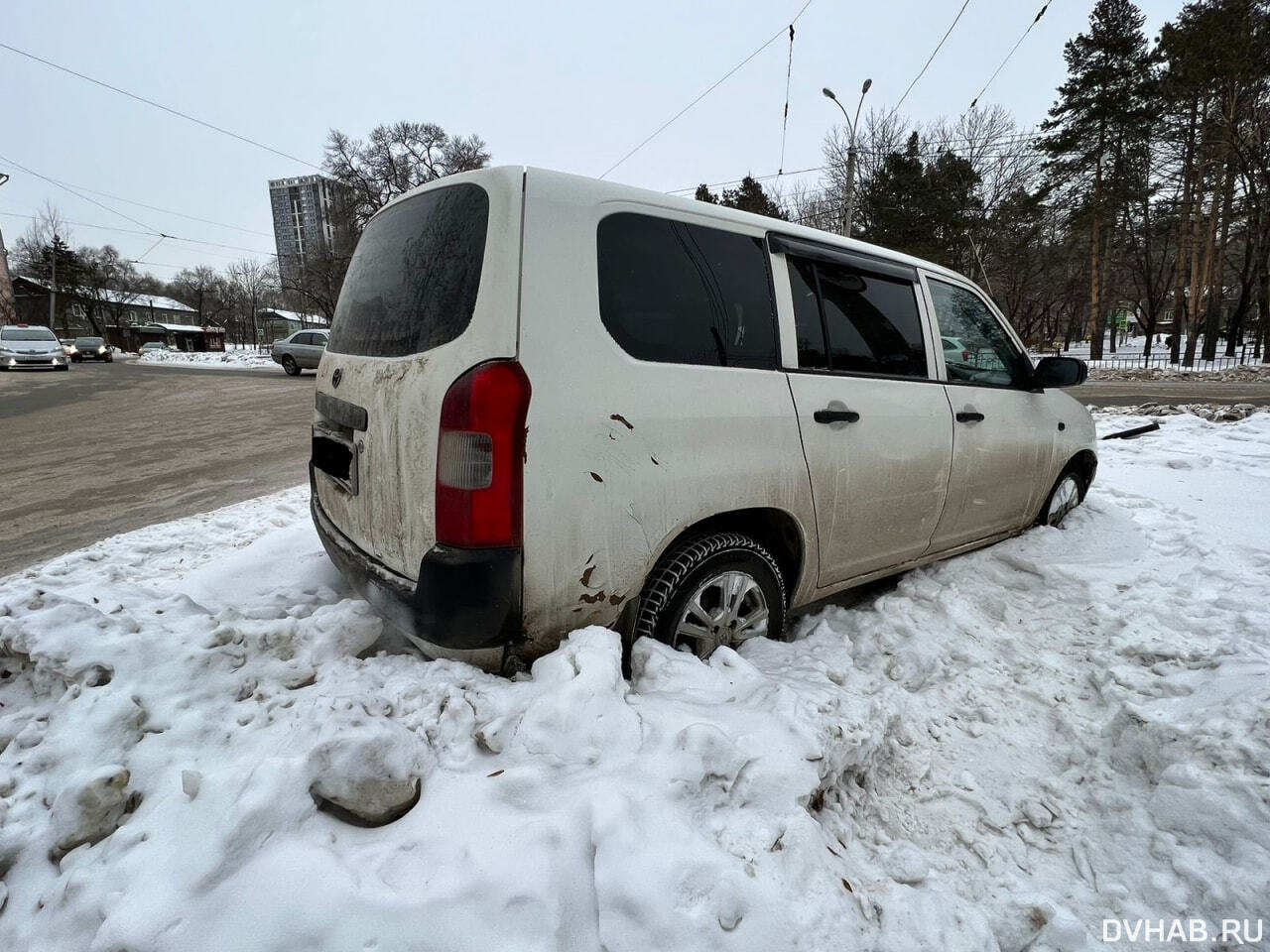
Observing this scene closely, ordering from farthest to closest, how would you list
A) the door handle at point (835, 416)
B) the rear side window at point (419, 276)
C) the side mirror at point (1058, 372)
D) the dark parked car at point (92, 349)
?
the dark parked car at point (92, 349) → the side mirror at point (1058, 372) → the door handle at point (835, 416) → the rear side window at point (419, 276)

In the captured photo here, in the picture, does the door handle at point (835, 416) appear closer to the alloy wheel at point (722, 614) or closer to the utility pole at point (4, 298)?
the alloy wheel at point (722, 614)

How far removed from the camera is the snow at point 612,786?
1.21m

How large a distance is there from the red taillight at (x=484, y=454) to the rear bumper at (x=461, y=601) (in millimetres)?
49

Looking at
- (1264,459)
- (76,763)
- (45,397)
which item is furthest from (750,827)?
(45,397)

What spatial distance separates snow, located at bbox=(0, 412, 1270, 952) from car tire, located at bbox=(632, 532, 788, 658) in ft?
0.35

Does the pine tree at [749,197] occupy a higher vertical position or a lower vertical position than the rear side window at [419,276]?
higher

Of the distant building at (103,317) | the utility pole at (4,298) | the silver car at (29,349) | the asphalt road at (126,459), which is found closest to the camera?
the asphalt road at (126,459)

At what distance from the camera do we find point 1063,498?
3979 millimetres

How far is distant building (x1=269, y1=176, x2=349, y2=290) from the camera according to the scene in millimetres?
48125

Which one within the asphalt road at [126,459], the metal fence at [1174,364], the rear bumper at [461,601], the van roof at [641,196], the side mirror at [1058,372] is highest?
the metal fence at [1174,364]

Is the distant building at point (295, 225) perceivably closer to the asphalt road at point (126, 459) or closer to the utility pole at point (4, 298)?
the utility pole at point (4, 298)

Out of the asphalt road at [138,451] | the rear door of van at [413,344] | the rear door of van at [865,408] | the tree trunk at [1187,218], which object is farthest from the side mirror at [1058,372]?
the tree trunk at [1187,218]

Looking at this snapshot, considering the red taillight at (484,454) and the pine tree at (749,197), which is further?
the pine tree at (749,197)

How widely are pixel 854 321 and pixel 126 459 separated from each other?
8.45 m
